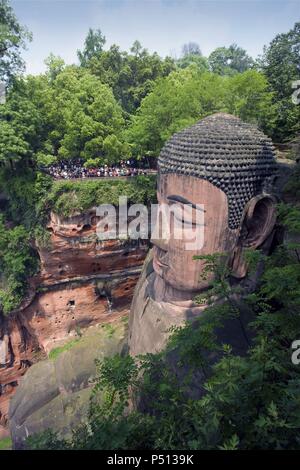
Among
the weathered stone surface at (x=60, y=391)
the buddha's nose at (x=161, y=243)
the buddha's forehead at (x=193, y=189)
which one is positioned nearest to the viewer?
the buddha's forehead at (x=193, y=189)

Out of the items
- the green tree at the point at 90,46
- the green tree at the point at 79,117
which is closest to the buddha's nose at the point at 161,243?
the green tree at the point at 79,117

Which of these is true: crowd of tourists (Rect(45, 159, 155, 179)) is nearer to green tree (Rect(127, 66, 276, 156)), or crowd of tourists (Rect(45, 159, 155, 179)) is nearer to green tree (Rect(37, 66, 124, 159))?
green tree (Rect(37, 66, 124, 159))

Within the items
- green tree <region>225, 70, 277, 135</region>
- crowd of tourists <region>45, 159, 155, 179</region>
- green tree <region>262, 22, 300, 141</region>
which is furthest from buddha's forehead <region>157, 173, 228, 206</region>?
crowd of tourists <region>45, 159, 155, 179</region>

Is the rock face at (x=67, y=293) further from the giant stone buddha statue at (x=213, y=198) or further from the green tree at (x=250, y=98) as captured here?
the giant stone buddha statue at (x=213, y=198)

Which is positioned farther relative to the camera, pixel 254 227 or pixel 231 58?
pixel 231 58

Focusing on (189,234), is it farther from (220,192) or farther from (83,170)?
(83,170)

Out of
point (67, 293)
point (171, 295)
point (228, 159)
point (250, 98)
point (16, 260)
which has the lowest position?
point (67, 293)

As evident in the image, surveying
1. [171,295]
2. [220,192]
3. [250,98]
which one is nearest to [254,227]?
[220,192]
